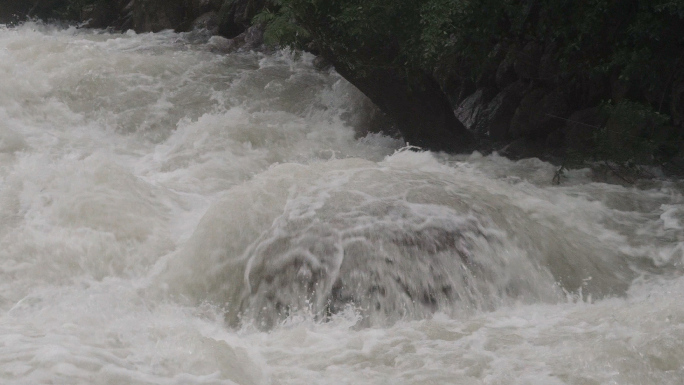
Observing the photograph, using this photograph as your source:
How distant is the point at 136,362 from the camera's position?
3127mm

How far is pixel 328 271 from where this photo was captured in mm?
4738

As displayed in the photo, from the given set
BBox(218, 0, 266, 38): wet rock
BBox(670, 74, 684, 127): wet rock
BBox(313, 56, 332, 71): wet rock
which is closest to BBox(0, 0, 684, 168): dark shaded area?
BBox(670, 74, 684, 127): wet rock

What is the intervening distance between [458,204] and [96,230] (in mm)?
2737

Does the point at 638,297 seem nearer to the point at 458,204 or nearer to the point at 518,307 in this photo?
the point at 518,307

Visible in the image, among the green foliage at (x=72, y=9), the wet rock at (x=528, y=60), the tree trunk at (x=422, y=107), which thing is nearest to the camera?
the wet rock at (x=528, y=60)

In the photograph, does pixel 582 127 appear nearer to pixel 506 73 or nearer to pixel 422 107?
pixel 506 73

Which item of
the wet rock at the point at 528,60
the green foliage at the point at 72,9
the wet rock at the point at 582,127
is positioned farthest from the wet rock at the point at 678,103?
the green foliage at the point at 72,9

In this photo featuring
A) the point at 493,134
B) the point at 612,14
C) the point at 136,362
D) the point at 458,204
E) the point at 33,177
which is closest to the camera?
the point at 136,362

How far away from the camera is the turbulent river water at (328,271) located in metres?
3.44

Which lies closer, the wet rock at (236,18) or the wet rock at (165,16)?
the wet rock at (236,18)

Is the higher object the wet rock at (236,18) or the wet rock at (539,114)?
the wet rock at (236,18)

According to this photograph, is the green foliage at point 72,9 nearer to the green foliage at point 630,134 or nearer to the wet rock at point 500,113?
the wet rock at point 500,113

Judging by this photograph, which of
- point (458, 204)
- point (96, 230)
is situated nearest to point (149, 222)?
point (96, 230)

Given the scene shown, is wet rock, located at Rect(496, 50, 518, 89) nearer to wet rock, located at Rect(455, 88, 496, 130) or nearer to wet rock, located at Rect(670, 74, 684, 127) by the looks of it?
wet rock, located at Rect(455, 88, 496, 130)
